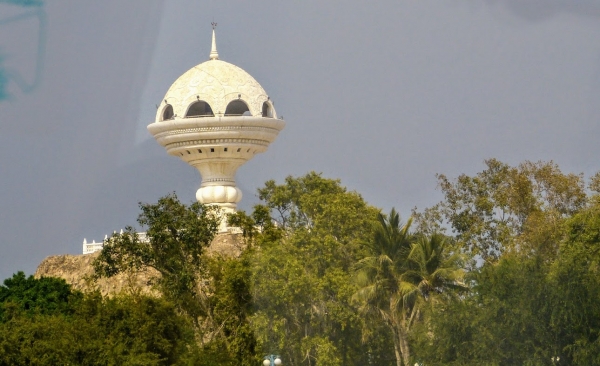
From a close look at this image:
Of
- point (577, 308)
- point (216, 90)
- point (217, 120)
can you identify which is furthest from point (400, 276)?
point (216, 90)

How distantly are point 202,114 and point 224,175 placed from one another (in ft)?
7.65

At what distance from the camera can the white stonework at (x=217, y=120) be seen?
6806 cm

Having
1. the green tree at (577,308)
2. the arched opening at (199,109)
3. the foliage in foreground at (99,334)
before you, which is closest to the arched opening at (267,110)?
the arched opening at (199,109)

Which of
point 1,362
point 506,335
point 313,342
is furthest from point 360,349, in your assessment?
point 1,362

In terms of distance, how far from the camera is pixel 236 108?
226 feet

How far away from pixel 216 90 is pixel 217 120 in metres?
1.06

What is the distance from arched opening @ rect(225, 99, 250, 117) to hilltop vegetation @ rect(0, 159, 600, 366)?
6.83 meters

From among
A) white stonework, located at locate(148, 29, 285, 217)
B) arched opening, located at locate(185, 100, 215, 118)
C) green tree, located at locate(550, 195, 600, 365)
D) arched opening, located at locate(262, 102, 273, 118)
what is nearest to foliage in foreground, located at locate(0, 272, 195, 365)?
green tree, located at locate(550, 195, 600, 365)

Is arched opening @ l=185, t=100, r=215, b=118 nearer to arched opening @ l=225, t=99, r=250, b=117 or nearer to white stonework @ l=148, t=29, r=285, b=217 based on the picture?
white stonework @ l=148, t=29, r=285, b=217

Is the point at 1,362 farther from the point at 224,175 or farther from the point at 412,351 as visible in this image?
the point at 224,175

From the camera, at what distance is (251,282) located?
57.1m

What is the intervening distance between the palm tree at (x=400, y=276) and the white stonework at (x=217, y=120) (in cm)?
1250

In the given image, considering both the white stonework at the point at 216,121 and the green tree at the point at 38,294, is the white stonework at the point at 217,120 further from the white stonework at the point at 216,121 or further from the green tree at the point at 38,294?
the green tree at the point at 38,294

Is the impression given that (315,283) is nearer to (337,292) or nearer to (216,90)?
(337,292)
